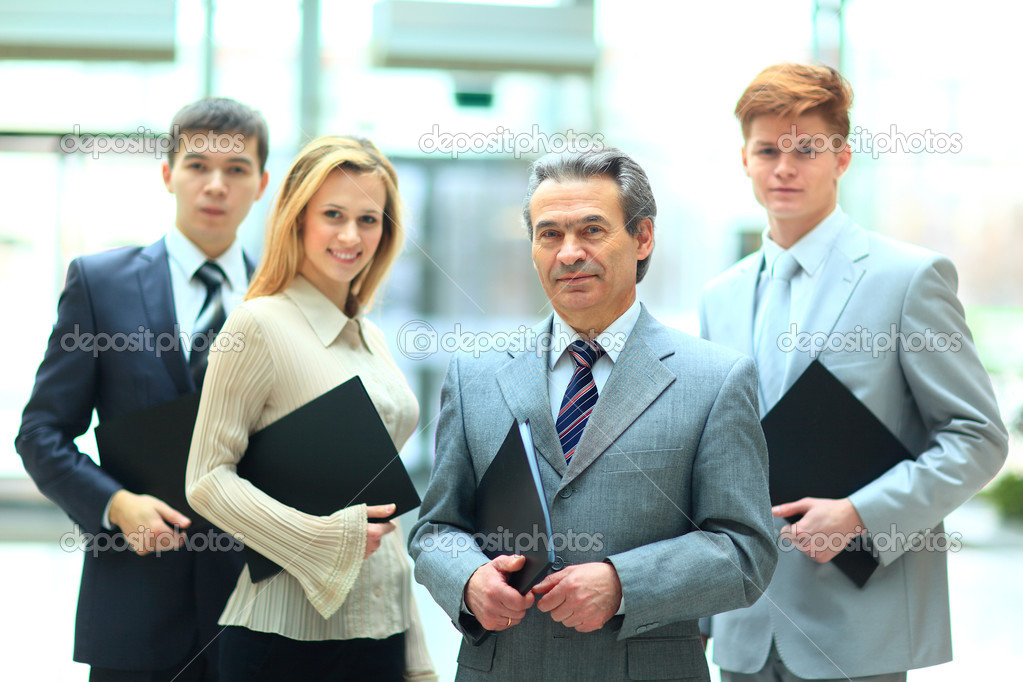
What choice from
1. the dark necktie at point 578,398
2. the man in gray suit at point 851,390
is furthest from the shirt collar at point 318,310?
the man in gray suit at point 851,390

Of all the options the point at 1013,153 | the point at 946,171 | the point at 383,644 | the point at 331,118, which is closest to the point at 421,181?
the point at 331,118

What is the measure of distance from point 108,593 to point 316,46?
4843 millimetres

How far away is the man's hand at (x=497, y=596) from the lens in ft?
4.48

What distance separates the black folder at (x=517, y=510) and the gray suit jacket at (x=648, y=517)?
0.16 feet

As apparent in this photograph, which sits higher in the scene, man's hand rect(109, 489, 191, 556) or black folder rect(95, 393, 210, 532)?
black folder rect(95, 393, 210, 532)

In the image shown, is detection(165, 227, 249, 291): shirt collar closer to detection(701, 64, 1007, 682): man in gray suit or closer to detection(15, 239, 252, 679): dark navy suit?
detection(15, 239, 252, 679): dark navy suit

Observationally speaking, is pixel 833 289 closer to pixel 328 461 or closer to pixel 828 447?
pixel 828 447

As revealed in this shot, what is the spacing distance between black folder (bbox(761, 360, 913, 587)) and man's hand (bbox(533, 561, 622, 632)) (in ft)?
2.02

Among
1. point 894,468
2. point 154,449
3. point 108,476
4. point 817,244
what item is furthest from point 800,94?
point 108,476

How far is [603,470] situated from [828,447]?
61 centimetres

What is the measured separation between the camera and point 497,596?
1.37 meters

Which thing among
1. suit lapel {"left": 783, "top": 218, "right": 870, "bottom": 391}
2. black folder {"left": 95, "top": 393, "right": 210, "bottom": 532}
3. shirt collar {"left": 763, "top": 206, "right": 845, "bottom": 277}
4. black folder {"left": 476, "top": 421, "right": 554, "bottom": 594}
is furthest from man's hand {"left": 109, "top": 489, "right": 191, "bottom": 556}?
shirt collar {"left": 763, "top": 206, "right": 845, "bottom": 277}

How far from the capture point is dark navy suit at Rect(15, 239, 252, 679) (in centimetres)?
196

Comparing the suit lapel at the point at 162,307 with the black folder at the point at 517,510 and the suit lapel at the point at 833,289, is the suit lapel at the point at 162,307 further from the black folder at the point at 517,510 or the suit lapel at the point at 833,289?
the suit lapel at the point at 833,289
